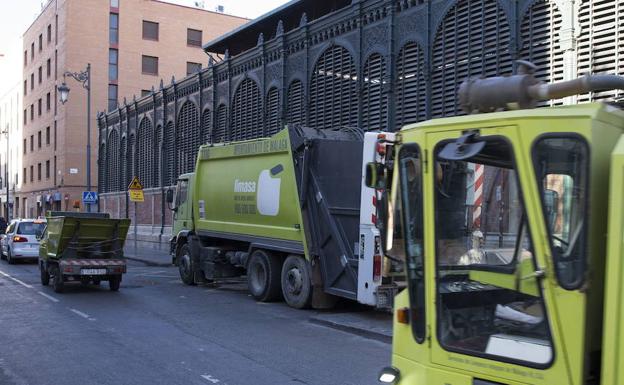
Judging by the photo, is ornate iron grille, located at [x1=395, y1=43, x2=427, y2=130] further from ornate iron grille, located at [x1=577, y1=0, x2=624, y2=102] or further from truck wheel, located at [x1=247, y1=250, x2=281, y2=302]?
truck wheel, located at [x1=247, y1=250, x2=281, y2=302]

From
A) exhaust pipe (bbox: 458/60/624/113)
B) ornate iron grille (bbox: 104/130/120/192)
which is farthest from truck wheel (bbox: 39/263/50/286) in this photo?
ornate iron grille (bbox: 104/130/120/192)

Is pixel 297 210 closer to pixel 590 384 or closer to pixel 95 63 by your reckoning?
pixel 590 384

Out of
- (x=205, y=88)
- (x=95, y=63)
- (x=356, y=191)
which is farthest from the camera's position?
(x=95, y=63)

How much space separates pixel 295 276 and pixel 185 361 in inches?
176

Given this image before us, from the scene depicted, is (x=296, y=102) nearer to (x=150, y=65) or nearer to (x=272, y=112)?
(x=272, y=112)

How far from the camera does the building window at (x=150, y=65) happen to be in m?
52.4

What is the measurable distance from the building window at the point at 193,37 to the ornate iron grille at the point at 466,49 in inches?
1730

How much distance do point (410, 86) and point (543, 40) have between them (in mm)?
3853

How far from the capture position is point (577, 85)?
3.10 metres

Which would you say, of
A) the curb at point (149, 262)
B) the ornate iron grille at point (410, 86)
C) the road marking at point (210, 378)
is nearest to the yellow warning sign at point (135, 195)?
the curb at point (149, 262)

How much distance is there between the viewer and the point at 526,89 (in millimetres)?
3162

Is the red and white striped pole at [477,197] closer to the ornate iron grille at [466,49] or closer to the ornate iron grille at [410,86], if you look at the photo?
the ornate iron grille at [466,49]

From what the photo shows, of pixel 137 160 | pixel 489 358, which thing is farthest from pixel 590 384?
pixel 137 160

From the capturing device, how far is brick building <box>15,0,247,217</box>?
48.3 meters
